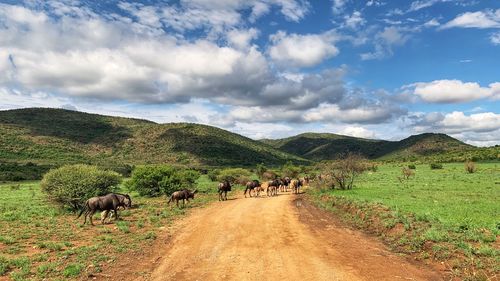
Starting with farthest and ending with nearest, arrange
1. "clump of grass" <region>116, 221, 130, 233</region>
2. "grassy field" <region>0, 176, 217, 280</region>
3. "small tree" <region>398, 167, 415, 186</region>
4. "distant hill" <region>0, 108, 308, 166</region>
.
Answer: "distant hill" <region>0, 108, 308, 166</region> < "small tree" <region>398, 167, 415, 186</region> < "clump of grass" <region>116, 221, 130, 233</region> < "grassy field" <region>0, 176, 217, 280</region>

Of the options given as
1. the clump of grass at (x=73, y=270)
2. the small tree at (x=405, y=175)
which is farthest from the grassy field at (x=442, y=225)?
the small tree at (x=405, y=175)

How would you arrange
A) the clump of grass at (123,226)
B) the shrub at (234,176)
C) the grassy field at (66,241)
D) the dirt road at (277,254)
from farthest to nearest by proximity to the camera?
the shrub at (234,176) → the clump of grass at (123,226) → the grassy field at (66,241) → the dirt road at (277,254)

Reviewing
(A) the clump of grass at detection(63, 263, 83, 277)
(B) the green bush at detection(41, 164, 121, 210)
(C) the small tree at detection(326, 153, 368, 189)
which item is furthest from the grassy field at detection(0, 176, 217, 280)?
(C) the small tree at detection(326, 153, 368, 189)

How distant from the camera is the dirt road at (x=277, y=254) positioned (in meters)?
11.7

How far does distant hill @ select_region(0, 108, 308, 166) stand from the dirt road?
9155 centimetres

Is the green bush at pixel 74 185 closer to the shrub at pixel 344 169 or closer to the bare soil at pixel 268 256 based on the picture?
the bare soil at pixel 268 256

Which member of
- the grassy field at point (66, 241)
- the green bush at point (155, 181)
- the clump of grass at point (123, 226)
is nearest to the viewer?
the grassy field at point (66, 241)

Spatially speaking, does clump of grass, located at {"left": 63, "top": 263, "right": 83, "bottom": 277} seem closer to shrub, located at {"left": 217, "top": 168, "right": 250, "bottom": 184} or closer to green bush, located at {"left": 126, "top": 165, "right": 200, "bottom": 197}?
green bush, located at {"left": 126, "top": 165, "right": 200, "bottom": 197}

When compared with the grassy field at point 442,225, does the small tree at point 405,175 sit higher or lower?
higher

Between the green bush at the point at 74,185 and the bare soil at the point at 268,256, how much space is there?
1238cm

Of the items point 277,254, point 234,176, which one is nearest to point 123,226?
point 277,254

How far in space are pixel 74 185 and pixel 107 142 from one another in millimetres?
106705

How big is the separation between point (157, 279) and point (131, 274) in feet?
3.98

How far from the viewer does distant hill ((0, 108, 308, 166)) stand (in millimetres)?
107375
